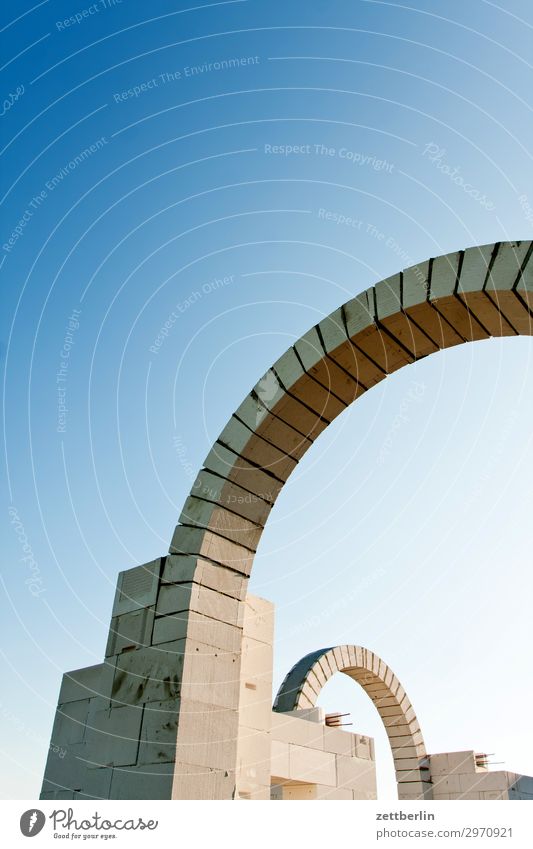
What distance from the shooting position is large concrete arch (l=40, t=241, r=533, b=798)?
5289mm

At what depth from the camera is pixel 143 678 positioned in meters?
5.74

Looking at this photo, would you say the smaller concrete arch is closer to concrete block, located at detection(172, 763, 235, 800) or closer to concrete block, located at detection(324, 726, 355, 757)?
concrete block, located at detection(324, 726, 355, 757)

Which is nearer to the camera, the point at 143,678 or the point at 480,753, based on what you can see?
the point at 143,678

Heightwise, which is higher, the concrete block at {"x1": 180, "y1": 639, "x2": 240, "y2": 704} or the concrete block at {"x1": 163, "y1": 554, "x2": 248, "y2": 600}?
the concrete block at {"x1": 163, "y1": 554, "x2": 248, "y2": 600}

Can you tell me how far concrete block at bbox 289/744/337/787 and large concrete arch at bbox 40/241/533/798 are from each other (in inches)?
266

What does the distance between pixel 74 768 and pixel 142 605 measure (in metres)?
1.65

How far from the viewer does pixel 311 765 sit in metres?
12.1

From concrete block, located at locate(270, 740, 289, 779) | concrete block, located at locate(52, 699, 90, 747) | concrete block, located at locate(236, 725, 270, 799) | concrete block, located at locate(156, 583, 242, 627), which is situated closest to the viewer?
concrete block, located at locate(156, 583, 242, 627)

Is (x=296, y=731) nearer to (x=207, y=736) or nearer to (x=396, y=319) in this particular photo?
(x=207, y=736)

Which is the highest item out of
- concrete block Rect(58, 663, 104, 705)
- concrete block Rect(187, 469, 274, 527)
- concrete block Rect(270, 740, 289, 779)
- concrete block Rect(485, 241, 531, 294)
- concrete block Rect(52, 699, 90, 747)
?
concrete block Rect(485, 241, 531, 294)

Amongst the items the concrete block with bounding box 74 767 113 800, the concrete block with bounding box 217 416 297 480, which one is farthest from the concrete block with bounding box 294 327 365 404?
the concrete block with bounding box 74 767 113 800

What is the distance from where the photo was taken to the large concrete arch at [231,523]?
5289mm
